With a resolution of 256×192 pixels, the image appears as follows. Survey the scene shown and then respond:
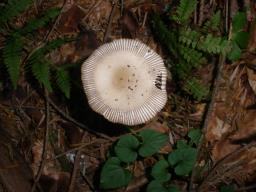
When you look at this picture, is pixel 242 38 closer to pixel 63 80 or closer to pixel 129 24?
pixel 129 24

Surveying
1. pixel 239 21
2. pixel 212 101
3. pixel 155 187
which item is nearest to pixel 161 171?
pixel 155 187

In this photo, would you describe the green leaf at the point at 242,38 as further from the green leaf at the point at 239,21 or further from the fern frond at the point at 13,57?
the fern frond at the point at 13,57

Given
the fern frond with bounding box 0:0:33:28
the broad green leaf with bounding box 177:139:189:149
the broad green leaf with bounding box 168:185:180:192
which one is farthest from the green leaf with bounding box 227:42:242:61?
the fern frond with bounding box 0:0:33:28

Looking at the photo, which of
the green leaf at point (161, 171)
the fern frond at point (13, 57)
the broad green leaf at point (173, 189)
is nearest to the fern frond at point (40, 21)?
the fern frond at point (13, 57)

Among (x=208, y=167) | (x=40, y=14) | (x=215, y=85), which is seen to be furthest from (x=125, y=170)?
(x=40, y=14)

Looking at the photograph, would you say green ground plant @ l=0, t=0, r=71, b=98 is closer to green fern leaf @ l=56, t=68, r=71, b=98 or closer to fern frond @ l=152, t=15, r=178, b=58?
green fern leaf @ l=56, t=68, r=71, b=98

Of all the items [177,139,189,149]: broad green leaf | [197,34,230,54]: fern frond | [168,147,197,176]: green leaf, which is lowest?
[168,147,197,176]: green leaf
